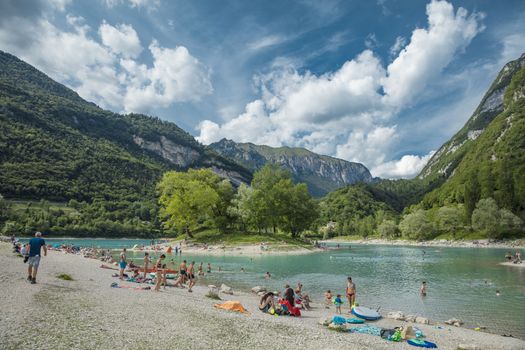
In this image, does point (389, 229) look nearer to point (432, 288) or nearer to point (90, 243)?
point (90, 243)

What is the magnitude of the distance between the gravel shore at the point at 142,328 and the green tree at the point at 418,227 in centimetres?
14972

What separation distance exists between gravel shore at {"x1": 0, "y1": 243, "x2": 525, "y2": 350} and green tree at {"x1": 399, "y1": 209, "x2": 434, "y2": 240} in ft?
491

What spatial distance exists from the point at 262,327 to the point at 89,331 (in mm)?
7658

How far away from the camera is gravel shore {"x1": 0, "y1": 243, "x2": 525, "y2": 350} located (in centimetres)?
1195

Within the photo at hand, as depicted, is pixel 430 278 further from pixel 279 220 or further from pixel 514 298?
pixel 279 220

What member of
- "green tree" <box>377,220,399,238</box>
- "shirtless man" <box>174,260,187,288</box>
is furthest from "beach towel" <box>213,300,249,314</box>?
"green tree" <box>377,220,399,238</box>

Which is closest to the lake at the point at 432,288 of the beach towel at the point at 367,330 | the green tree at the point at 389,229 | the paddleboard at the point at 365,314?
the paddleboard at the point at 365,314

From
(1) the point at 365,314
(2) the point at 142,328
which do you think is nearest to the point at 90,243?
(1) the point at 365,314

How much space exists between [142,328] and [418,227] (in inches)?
6449

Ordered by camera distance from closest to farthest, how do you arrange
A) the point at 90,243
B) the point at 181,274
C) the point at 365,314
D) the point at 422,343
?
the point at 422,343 < the point at 365,314 < the point at 181,274 < the point at 90,243

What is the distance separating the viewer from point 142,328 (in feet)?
46.3

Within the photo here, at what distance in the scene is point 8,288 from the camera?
18.4m

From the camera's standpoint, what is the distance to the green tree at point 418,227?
157 metres

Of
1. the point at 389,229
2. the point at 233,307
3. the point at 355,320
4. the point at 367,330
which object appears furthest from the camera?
the point at 389,229
